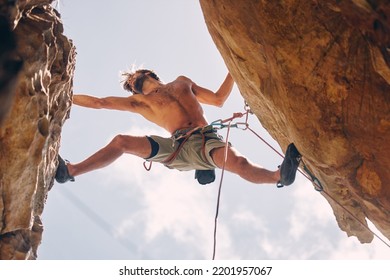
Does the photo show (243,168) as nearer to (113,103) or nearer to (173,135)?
(173,135)

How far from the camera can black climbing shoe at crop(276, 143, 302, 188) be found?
5105mm

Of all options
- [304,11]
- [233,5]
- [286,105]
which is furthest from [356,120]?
[233,5]

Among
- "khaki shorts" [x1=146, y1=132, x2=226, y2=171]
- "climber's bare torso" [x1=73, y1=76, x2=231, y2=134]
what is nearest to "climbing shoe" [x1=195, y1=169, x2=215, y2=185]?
"khaki shorts" [x1=146, y1=132, x2=226, y2=171]

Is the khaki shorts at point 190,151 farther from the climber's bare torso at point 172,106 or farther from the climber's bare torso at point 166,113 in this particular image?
the climber's bare torso at point 172,106

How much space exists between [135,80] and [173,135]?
5.38 feet

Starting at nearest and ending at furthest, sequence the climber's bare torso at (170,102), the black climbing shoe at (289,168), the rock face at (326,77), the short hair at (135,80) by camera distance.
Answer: the rock face at (326,77) < the black climbing shoe at (289,168) < the climber's bare torso at (170,102) < the short hair at (135,80)

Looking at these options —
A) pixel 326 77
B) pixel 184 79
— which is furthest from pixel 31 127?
pixel 184 79

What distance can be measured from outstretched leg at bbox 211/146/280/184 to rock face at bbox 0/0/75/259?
2.22m

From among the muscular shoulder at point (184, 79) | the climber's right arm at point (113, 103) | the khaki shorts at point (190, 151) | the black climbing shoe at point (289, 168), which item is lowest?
the black climbing shoe at point (289, 168)

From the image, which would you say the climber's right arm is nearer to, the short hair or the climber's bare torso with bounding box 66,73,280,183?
the climber's bare torso with bounding box 66,73,280,183

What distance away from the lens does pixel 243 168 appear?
5.71m

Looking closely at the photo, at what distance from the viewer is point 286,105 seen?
5.17 m

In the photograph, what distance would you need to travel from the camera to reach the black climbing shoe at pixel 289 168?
511 cm

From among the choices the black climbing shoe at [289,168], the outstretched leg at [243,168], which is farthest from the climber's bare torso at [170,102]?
the black climbing shoe at [289,168]
